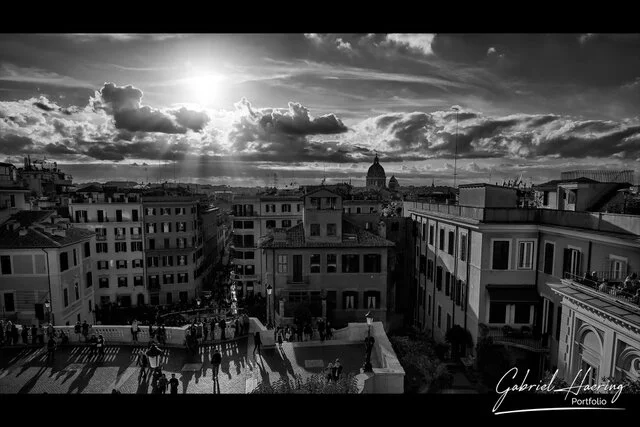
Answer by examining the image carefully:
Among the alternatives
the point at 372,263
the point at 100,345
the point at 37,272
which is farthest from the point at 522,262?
the point at 37,272

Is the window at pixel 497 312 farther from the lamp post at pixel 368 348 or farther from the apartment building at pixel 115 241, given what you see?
the apartment building at pixel 115 241

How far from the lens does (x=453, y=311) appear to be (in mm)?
19844

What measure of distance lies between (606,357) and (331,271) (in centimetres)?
1464

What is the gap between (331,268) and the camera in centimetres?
2288

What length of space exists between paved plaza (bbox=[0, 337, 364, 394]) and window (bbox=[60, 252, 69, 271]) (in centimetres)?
658

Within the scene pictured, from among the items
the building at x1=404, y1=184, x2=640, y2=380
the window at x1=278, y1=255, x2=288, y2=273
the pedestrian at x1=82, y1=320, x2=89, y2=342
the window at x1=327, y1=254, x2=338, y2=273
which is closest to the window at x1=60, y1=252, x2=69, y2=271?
the pedestrian at x1=82, y1=320, x2=89, y2=342

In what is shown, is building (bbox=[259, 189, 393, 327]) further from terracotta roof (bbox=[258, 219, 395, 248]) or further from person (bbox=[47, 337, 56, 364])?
person (bbox=[47, 337, 56, 364])

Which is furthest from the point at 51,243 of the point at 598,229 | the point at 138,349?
the point at 598,229

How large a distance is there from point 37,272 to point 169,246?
68.5 ft

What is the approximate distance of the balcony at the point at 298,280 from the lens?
73.8 ft

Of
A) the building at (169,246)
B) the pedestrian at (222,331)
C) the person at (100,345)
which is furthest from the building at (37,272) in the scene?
the building at (169,246)

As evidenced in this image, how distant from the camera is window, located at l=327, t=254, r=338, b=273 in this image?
22.8 metres

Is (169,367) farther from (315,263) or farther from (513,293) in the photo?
(513,293)
